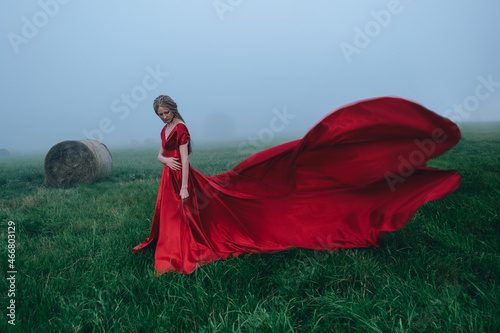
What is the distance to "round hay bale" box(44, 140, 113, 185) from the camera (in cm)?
829

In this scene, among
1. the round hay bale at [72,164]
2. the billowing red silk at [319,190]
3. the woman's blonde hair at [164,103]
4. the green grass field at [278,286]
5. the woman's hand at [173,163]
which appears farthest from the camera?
Answer: the round hay bale at [72,164]

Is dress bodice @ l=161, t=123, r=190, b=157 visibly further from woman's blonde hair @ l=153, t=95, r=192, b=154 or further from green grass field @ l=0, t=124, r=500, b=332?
green grass field @ l=0, t=124, r=500, b=332

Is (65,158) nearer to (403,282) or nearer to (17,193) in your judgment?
(17,193)

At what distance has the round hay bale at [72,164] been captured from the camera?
8.29m

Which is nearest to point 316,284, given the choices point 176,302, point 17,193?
point 176,302

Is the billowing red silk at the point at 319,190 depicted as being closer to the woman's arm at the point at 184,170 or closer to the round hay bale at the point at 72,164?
the woman's arm at the point at 184,170

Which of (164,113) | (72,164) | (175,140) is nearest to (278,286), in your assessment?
(175,140)

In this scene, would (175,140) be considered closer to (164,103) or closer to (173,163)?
(173,163)

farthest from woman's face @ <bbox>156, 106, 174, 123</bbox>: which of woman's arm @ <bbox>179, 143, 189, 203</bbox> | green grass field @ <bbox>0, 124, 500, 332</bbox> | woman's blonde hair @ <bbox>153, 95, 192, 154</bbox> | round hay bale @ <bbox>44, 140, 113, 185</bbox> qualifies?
round hay bale @ <bbox>44, 140, 113, 185</bbox>

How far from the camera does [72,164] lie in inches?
329

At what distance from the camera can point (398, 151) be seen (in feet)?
10.2

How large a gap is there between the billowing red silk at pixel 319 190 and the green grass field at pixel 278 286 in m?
0.31

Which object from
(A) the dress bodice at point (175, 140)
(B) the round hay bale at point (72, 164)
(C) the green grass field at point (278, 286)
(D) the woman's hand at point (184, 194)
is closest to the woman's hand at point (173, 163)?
(A) the dress bodice at point (175, 140)

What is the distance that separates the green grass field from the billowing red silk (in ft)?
1.01
